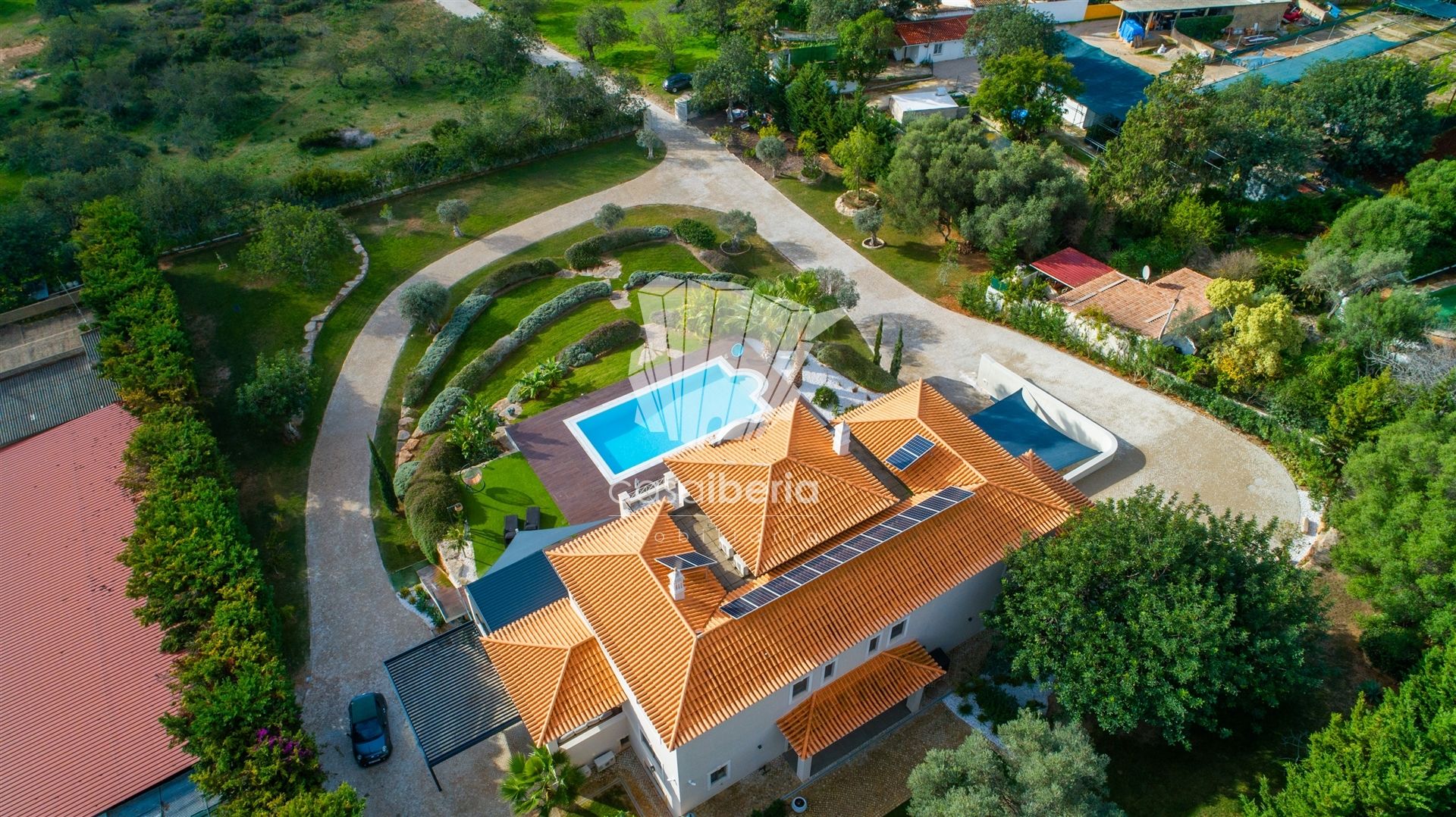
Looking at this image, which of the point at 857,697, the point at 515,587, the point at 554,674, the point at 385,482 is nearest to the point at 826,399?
the point at 857,697

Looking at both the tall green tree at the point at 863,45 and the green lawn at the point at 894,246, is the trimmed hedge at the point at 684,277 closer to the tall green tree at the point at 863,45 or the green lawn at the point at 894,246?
the green lawn at the point at 894,246

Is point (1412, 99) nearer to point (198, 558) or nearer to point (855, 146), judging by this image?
point (855, 146)

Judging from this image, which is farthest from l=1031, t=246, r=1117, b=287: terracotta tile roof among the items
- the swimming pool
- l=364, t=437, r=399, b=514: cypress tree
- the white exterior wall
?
l=364, t=437, r=399, b=514: cypress tree

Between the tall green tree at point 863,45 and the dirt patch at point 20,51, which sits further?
the dirt patch at point 20,51

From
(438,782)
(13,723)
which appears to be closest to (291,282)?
(13,723)

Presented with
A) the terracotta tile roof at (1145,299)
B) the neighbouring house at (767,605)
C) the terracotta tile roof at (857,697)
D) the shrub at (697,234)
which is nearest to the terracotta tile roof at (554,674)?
the neighbouring house at (767,605)
